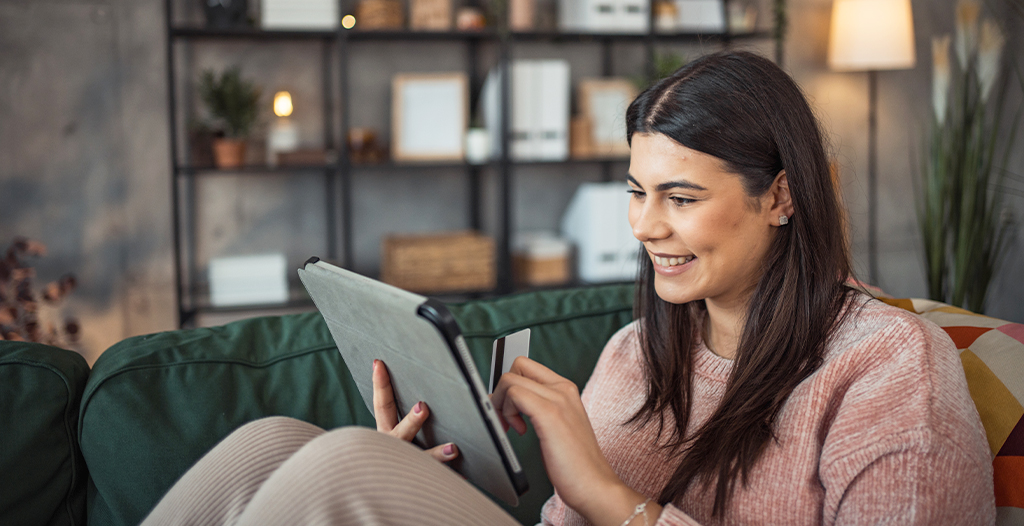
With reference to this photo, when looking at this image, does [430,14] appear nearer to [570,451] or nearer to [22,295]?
[22,295]

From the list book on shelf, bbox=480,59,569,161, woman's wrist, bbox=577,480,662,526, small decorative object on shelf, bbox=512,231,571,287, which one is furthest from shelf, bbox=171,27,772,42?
woman's wrist, bbox=577,480,662,526

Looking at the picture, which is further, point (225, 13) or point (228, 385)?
point (225, 13)

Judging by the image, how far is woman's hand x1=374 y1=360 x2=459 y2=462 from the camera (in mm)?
973

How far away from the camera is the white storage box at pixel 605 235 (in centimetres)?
316

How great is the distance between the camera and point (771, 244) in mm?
1174

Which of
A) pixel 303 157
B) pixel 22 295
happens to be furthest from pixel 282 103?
pixel 22 295

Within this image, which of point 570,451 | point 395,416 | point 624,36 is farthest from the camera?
point 624,36

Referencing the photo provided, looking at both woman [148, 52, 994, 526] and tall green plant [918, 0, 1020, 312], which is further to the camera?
tall green plant [918, 0, 1020, 312]

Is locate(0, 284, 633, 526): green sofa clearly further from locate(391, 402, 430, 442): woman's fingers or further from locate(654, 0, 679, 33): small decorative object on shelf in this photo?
locate(654, 0, 679, 33): small decorative object on shelf

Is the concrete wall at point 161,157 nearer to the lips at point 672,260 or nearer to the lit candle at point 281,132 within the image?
the lit candle at point 281,132

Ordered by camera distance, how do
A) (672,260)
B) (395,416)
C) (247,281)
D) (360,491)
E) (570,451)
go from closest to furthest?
(360,491) < (570,451) < (395,416) < (672,260) < (247,281)

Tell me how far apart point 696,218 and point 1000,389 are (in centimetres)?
52

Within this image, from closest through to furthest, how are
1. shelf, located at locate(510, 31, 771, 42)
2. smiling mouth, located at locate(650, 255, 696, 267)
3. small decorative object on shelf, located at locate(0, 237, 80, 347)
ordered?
smiling mouth, located at locate(650, 255, 696, 267)
small decorative object on shelf, located at locate(0, 237, 80, 347)
shelf, located at locate(510, 31, 771, 42)

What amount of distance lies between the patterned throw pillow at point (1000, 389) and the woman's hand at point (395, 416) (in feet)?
2.50
